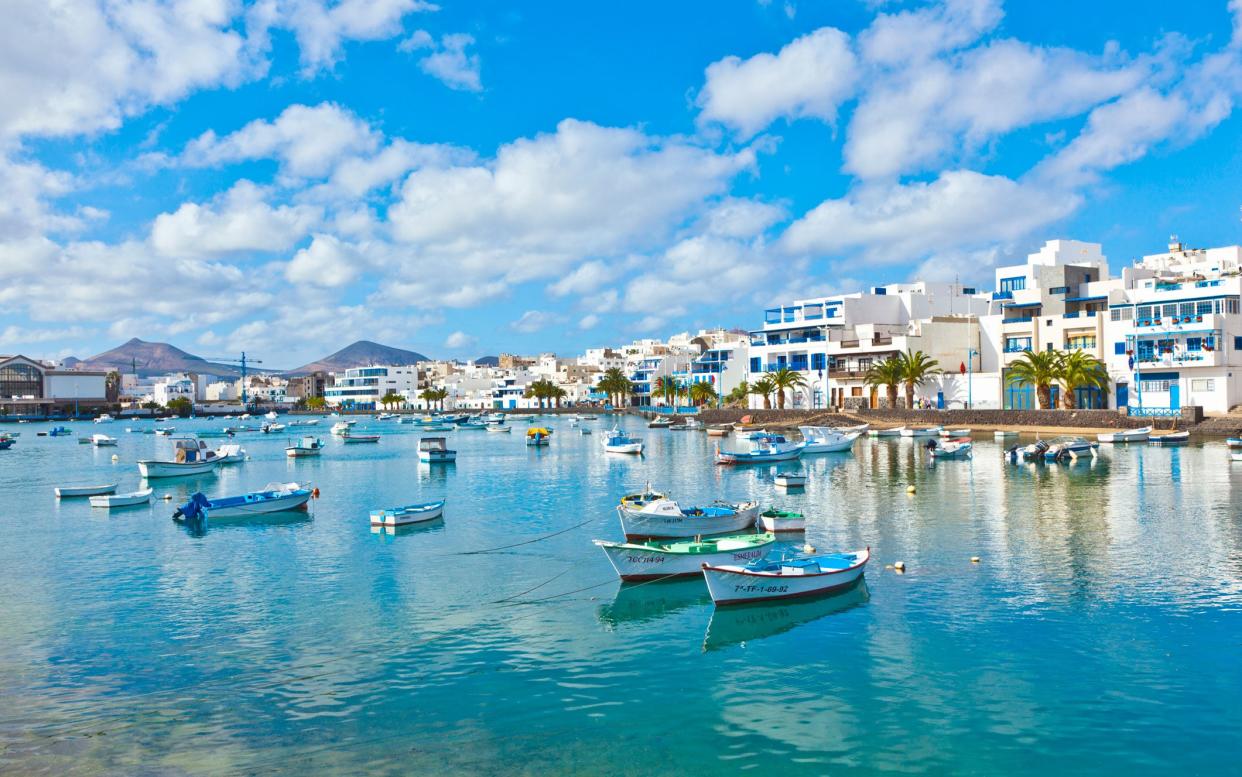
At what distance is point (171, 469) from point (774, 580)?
5736cm

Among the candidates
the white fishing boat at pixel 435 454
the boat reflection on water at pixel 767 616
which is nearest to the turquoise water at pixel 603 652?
the boat reflection on water at pixel 767 616

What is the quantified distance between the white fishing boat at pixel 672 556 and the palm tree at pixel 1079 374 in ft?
218

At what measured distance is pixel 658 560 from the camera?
92.5ft

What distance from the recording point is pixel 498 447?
98625 millimetres

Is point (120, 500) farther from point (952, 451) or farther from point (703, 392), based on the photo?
point (703, 392)

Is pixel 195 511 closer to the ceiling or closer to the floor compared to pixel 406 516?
Answer: closer to the ceiling

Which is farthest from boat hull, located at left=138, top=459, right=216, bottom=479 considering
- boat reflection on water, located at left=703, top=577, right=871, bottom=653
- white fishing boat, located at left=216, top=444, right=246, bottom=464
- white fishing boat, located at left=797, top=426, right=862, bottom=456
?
boat reflection on water, located at left=703, top=577, right=871, bottom=653

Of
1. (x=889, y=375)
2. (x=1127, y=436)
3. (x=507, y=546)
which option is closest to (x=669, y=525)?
(x=507, y=546)

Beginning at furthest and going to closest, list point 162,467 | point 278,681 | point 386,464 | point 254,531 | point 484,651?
point 386,464 → point 162,467 → point 254,531 → point 484,651 → point 278,681

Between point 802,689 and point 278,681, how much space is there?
37.0ft

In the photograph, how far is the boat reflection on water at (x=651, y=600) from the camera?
24.7 m

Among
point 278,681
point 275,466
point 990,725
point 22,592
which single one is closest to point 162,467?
point 275,466

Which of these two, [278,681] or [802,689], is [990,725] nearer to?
[802,689]

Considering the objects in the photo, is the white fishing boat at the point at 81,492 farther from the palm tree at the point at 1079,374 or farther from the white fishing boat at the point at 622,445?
the palm tree at the point at 1079,374
